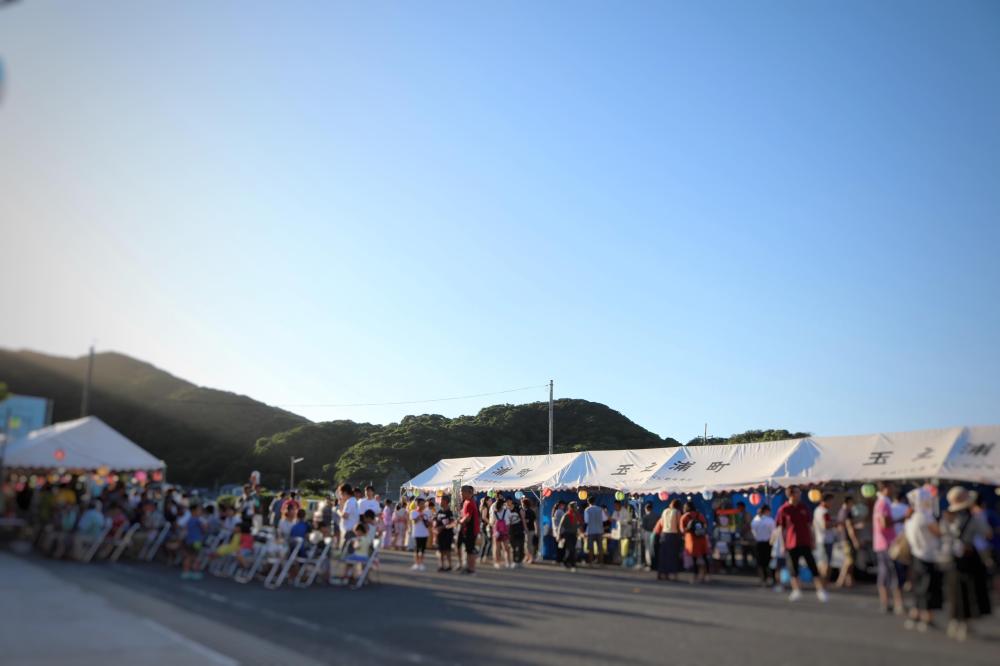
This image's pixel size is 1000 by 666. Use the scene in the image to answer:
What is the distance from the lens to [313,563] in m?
14.0

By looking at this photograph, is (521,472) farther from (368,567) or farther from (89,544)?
(89,544)

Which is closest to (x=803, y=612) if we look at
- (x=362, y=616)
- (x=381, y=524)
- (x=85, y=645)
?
(x=362, y=616)

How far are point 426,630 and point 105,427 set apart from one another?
902cm

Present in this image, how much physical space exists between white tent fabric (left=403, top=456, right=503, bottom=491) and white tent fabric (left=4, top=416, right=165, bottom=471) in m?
10.3

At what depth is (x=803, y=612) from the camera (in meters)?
10.9

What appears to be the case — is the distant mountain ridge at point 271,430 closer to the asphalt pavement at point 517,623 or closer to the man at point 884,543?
the asphalt pavement at point 517,623

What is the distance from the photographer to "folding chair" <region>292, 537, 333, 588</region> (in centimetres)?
1361

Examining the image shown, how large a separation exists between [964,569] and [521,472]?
53.5ft

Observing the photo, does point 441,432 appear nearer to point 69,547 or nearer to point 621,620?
point 69,547

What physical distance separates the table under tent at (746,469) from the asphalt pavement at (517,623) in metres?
2.84

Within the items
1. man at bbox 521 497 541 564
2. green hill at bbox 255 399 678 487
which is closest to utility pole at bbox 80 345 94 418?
man at bbox 521 497 541 564

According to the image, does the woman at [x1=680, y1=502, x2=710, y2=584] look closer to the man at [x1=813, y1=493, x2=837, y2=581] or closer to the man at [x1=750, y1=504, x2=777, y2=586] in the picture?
the man at [x1=750, y1=504, x2=777, y2=586]

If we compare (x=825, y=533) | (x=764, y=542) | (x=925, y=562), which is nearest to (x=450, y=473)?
(x=764, y=542)

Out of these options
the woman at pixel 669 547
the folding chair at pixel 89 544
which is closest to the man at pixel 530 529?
the woman at pixel 669 547
